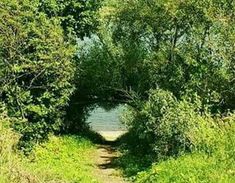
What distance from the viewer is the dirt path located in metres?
22.6

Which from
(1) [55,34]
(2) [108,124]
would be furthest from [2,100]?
(2) [108,124]

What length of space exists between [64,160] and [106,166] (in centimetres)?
188

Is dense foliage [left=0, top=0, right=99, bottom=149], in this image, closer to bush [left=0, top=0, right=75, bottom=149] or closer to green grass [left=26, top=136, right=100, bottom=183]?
bush [left=0, top=0, right=75, bottom=149]

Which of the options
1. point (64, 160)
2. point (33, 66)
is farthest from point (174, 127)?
point (33, 66)

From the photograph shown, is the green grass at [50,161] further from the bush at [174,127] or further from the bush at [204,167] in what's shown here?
the bush at [204,167]

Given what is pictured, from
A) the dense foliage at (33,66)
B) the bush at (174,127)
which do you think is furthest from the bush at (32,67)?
the bush at (174,127)

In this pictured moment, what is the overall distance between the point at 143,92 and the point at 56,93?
458 cm

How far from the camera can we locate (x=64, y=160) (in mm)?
26000

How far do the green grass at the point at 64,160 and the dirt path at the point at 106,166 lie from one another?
354mm

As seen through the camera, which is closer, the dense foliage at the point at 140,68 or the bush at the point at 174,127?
the bush at the point at 174,127

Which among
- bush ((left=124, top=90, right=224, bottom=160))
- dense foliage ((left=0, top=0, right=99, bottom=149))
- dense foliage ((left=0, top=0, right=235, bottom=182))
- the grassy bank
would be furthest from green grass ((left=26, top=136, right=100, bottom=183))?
bush ((left=124, top=90, right=224, bottom=160))

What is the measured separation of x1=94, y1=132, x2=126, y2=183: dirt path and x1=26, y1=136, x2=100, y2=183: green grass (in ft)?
1.16

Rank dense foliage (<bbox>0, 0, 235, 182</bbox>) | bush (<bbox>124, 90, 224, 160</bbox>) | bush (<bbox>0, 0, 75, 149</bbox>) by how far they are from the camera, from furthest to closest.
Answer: bush (<bbox>0, 0, 75, 149</bbox>) → dense foliage (<bbox>0, 0, 235, 182</bbox>) → bush (<bbox>124, 90, 224, 160</bbox>)

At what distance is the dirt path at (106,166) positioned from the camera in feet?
74.1
